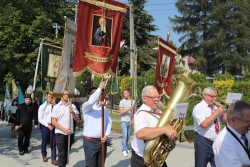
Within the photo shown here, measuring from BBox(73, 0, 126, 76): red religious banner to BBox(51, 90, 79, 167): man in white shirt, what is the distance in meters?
1.83

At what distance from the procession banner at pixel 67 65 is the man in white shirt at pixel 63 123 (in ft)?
0.62

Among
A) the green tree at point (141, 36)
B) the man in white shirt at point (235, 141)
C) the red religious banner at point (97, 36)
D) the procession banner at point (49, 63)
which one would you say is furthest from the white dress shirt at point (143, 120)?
the green tree at point (141, 36)

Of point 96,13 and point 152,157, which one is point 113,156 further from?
point 152,157

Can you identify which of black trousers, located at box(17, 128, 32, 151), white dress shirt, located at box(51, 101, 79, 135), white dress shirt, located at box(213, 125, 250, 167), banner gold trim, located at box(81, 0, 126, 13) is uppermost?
banner gold trim, located at box(81, 0, 126, 13)

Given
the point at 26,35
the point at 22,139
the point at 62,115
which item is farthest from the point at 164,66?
the point at 26,35

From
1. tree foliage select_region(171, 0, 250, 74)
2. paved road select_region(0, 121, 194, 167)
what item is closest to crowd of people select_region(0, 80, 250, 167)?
paved road select_region(0, 121, 194, 167)

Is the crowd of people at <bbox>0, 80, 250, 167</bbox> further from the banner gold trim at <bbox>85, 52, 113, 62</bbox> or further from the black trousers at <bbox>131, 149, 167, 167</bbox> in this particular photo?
the banner gold trim at <bbox>85, 52, 113, 62</bbox>

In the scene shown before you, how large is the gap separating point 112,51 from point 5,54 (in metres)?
14.9

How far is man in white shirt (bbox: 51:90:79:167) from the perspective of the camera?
8211 mm

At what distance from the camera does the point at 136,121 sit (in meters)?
4.61

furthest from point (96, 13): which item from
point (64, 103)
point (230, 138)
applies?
point (230, 138)

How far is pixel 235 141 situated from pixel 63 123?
218 inches

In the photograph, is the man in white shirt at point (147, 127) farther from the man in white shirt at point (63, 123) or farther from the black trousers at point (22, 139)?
the black trousers at point (22, 139)

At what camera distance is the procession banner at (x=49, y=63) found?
10.9 metres
